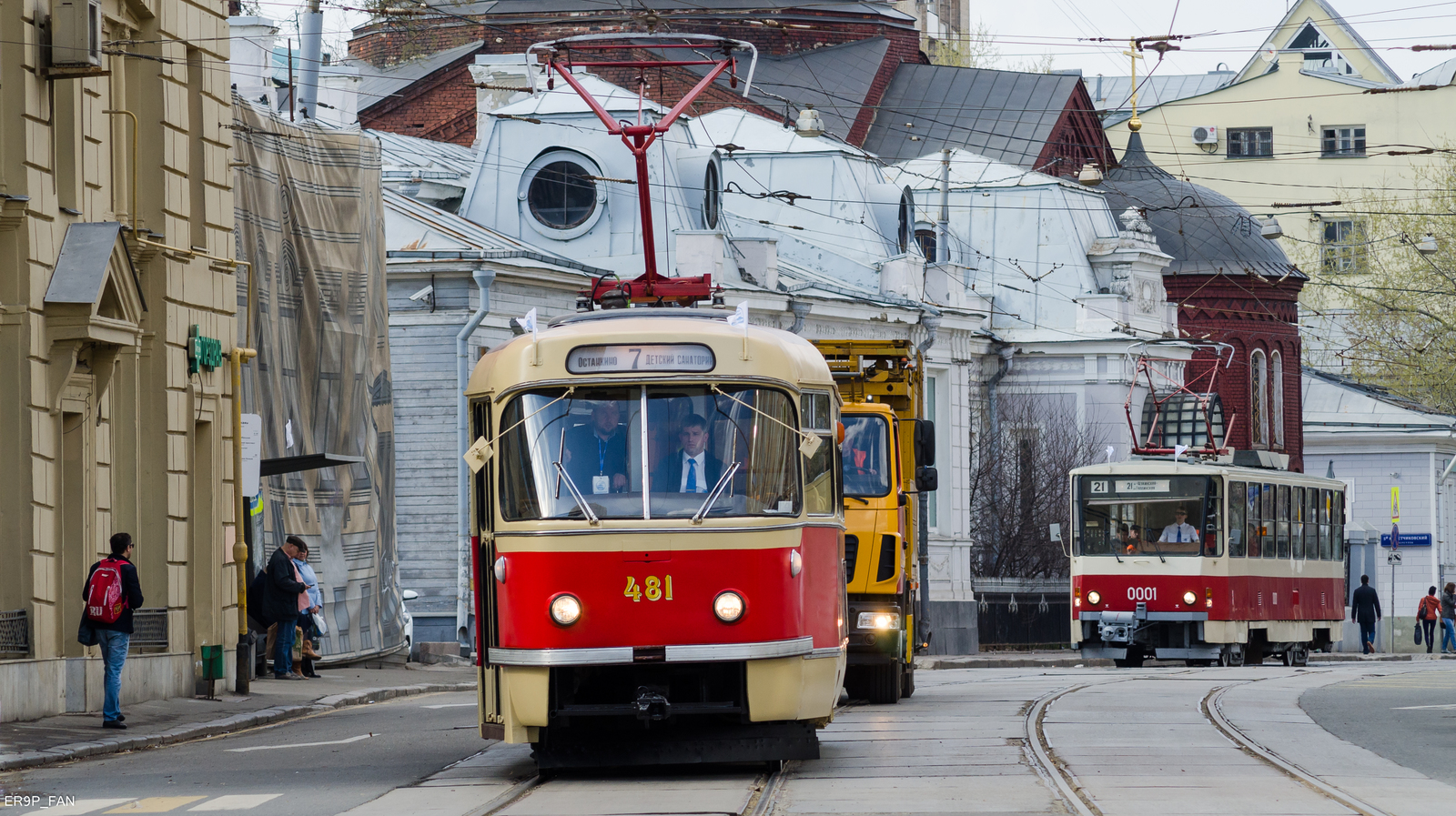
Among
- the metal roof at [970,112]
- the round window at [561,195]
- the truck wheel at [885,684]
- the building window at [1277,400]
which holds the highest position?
the metal roof at [970,112]

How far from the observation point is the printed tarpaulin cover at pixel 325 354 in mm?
25859

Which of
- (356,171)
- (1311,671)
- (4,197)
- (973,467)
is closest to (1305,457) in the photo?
(973,467)

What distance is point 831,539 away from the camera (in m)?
13.6

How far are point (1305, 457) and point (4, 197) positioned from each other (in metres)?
51.5

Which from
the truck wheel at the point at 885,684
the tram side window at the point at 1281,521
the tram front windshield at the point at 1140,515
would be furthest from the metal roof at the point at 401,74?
the truck wheel at the point at 885,684

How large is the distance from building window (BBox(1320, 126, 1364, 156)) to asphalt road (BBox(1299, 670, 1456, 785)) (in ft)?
179

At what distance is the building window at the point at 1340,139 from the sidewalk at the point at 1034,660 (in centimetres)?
3884

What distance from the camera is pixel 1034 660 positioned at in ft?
123

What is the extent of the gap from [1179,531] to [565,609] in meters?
20.5

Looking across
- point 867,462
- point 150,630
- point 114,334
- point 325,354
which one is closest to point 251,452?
point 150,630

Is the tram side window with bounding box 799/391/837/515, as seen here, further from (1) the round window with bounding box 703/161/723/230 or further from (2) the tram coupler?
(1) the round window with bounding box 703/161/723/230

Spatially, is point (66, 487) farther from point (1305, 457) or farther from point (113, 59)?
point (1305, 457)

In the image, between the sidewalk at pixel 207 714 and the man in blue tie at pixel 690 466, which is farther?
the sidewalk at pixel 207 714

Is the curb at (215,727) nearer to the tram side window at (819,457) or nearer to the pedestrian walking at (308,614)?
the pedestrian walking at (308,614)
